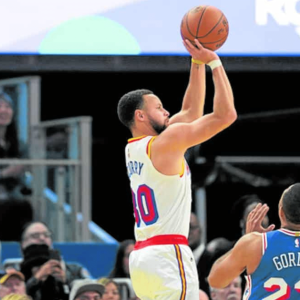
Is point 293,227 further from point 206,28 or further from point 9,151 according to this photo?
point 9,151

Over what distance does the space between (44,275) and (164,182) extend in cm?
264

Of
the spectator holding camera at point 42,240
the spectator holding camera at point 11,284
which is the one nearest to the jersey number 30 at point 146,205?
Result: the spectator holding camera at point 11,284

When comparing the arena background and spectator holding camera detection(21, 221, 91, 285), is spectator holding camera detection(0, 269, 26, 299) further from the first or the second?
the arena background

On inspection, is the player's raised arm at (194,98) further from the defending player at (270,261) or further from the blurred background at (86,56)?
the blurred background at (86,56)

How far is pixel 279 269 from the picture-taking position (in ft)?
17.2

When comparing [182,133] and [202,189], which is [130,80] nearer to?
[202,189]

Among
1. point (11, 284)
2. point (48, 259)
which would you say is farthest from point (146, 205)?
point (48, 259)

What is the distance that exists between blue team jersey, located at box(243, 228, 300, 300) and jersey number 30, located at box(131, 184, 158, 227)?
0.71 m

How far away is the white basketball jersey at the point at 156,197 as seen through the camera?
5.50 metres

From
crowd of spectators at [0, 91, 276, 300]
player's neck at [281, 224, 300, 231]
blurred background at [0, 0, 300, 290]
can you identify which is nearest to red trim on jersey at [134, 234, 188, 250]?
player's neck at [281, 224, 300, 231]

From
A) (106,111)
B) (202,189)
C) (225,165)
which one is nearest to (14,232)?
(202,189)

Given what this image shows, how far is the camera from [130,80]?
1420cm

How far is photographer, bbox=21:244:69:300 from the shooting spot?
7676mm

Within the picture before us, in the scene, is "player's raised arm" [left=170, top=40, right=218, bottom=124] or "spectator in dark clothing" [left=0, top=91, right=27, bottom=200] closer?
"player's raised arm" [left=170, top=40, right=218, bottom=124]
